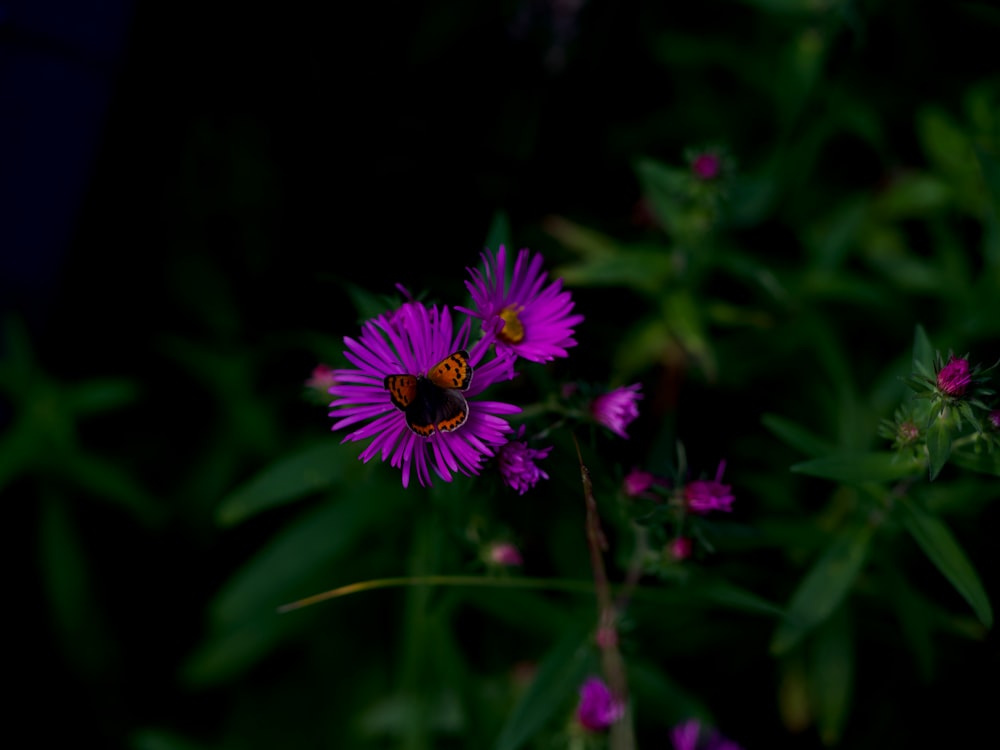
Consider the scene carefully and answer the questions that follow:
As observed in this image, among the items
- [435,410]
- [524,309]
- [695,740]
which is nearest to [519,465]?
[435,410]

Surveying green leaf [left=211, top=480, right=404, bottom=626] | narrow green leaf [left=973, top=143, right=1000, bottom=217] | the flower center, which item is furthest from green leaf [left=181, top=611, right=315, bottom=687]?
narrow green leaf [left=973, top=143, right=1000, bottom=217]

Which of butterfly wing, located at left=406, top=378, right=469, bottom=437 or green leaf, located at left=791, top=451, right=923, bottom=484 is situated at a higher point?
green leaf, located at left=791, top=451, right=923, bottom=484

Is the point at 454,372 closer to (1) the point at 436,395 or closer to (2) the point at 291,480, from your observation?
(1) the point at 436,395

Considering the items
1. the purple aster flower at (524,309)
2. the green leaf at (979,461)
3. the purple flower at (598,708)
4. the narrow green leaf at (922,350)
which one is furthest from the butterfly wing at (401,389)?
the green leaf at (979,461)

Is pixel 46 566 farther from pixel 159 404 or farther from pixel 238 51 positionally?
pixel 238 51

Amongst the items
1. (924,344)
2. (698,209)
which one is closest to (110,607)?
(698,209)

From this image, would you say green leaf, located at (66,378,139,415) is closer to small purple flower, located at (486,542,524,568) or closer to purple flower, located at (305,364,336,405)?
purple flower, located at (305,364,336,405)

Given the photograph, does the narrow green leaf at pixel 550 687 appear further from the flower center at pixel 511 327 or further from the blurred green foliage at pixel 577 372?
the flower center at pixel 511 327
